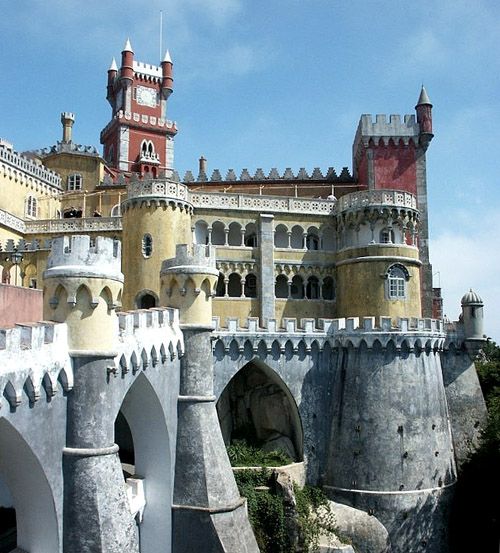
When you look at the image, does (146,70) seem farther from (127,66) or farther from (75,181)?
(75,181)

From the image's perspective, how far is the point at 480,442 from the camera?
41.8 metres

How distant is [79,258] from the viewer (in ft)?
60.3

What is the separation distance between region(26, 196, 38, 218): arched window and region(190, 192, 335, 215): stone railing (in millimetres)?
16676

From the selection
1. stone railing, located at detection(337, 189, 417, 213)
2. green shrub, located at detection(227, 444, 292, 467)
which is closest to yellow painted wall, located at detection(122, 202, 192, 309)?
green shrub, located at detection(227, 444, 292, 467)

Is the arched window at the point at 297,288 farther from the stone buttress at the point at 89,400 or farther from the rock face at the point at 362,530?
the stone buttress at the point at 89,400

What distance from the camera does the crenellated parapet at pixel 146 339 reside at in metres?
20.9

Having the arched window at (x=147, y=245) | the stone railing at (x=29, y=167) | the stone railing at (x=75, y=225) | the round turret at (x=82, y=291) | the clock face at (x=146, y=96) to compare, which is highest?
the clock face at (x=146, y=96)

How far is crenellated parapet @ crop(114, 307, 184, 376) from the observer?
2092 cm

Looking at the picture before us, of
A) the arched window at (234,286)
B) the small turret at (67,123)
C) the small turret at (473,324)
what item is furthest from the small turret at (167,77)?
the small turret at (473,324)

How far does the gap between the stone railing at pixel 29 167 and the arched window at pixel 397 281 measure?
3071 cm

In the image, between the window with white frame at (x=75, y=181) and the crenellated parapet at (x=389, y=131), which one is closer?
the crenellated parapet at (x=389, y=131)

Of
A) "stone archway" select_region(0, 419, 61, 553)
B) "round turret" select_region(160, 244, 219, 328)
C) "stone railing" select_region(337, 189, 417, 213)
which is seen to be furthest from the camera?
"stone railing" select_region(337, 189, 417, 213)

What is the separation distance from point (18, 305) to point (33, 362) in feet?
31.9

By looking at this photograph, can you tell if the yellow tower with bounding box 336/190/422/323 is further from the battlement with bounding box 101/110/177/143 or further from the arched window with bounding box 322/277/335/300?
the battlement with bounding box 101/110/177/143
